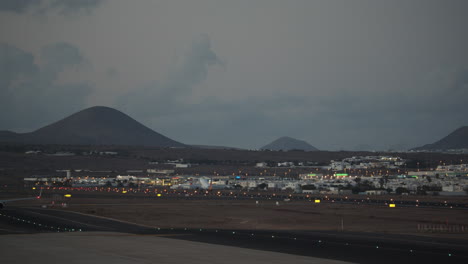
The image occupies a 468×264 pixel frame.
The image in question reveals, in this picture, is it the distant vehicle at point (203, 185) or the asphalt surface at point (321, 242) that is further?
the distant vehicle at point (203, 185)

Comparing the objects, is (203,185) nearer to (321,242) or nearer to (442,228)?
(442,228)

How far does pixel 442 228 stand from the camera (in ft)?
189

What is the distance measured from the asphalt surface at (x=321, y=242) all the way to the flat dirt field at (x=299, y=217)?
675cm

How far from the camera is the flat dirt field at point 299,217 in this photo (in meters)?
60.0

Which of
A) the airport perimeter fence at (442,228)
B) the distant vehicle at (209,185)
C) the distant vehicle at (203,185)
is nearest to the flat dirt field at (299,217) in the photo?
the airport perimeter fence at (442,228)

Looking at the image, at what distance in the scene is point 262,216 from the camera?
7394 centimetres

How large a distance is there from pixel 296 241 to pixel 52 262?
66.7ft

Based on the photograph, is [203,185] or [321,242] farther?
[203,185]

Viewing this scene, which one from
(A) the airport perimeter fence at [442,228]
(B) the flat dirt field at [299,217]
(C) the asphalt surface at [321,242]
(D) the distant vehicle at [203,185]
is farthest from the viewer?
(D) the distant vehicle at [203,185]

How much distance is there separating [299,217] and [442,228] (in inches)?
760

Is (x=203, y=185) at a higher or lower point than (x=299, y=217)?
higher

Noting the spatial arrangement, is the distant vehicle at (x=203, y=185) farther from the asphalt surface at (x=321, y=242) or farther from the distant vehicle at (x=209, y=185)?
the asphalt surface at (x=321, y=242)

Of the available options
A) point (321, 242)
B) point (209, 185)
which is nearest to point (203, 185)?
point (209, 185)

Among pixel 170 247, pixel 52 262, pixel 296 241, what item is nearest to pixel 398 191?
pixel 296 241
